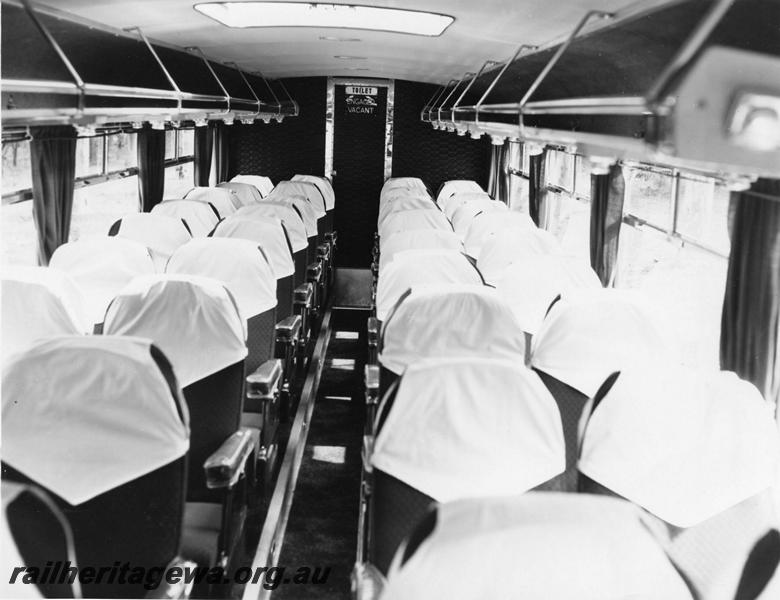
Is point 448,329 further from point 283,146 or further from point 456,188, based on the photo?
point 283,146

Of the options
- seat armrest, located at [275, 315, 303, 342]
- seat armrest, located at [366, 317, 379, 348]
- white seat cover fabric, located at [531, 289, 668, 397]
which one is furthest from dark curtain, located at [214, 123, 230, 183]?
white seat cover fabric, located at [531, 289, 668, 397]

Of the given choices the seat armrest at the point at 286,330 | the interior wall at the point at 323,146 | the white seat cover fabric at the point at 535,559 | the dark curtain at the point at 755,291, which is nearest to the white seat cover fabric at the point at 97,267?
the seat armrest at the point at 286,330

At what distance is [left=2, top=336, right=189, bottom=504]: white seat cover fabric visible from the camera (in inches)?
106

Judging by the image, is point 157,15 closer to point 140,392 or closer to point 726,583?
point 140,392

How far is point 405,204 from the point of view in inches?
359

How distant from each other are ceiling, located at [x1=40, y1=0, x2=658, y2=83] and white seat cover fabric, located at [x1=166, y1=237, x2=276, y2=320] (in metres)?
1.33

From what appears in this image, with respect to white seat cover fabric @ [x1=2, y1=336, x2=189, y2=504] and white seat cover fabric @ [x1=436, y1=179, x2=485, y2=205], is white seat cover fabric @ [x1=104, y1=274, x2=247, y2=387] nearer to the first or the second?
white seat cover fabric @ [x1=2, y1=336, x2=189, y2=504]

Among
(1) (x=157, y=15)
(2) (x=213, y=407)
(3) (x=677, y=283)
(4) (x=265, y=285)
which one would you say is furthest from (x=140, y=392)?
(3) (x=677, y=283)

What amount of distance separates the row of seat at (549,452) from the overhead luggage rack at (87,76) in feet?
4.85

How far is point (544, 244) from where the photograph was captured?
6.94 metres

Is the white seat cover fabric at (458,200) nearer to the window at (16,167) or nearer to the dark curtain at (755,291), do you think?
the window at (16,167)

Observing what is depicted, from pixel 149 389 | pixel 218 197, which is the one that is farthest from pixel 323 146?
pixel 149 389

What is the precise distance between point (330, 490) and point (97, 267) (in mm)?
2034

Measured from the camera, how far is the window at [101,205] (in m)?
6.75
